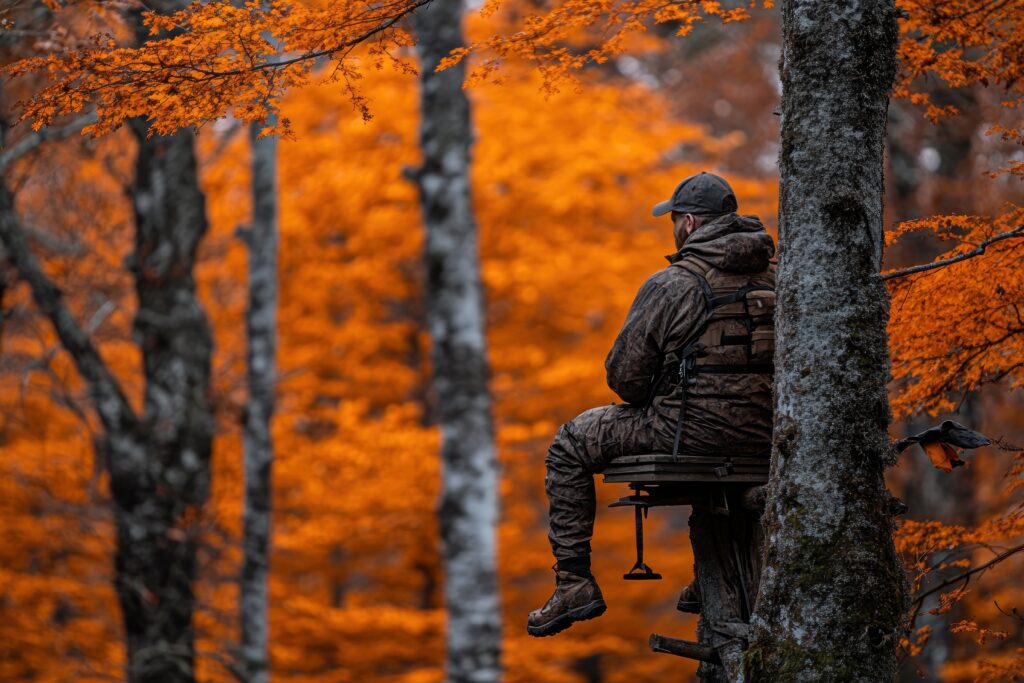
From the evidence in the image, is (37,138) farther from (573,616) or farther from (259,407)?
(573,616)

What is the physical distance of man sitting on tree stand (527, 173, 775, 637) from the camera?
4715 mm

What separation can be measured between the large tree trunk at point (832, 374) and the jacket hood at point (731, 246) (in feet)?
1.25

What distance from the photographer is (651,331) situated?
4.78m

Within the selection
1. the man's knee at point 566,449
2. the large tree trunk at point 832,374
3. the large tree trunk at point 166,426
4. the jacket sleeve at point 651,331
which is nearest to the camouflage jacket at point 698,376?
the jacket sleeve at point 651,331

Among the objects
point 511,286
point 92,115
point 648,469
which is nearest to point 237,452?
point 511,286

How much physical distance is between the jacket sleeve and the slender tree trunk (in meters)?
7.56

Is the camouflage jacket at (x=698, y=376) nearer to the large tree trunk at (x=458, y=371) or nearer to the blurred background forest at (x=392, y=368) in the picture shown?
the large tree trunk at (x=458, y=371)

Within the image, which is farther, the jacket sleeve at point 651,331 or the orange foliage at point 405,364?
the orange foliage at point 405,364

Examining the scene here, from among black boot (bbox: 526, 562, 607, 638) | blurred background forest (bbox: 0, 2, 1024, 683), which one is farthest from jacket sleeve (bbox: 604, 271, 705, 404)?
blurred background forest (bbox: 0, 2, 1024, 683)

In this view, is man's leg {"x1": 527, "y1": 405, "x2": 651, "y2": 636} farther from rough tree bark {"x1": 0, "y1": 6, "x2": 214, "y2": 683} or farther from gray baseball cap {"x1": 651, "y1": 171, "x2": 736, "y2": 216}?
rough tree bark {"x1": 0, "y1": 6, "x2": 214, "y2": 683}

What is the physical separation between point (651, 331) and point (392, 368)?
1089cm

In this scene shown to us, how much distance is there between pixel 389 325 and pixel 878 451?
11.5 meters

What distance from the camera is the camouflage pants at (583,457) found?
189 inches

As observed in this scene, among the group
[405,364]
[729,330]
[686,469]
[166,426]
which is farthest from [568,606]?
[405,364]
